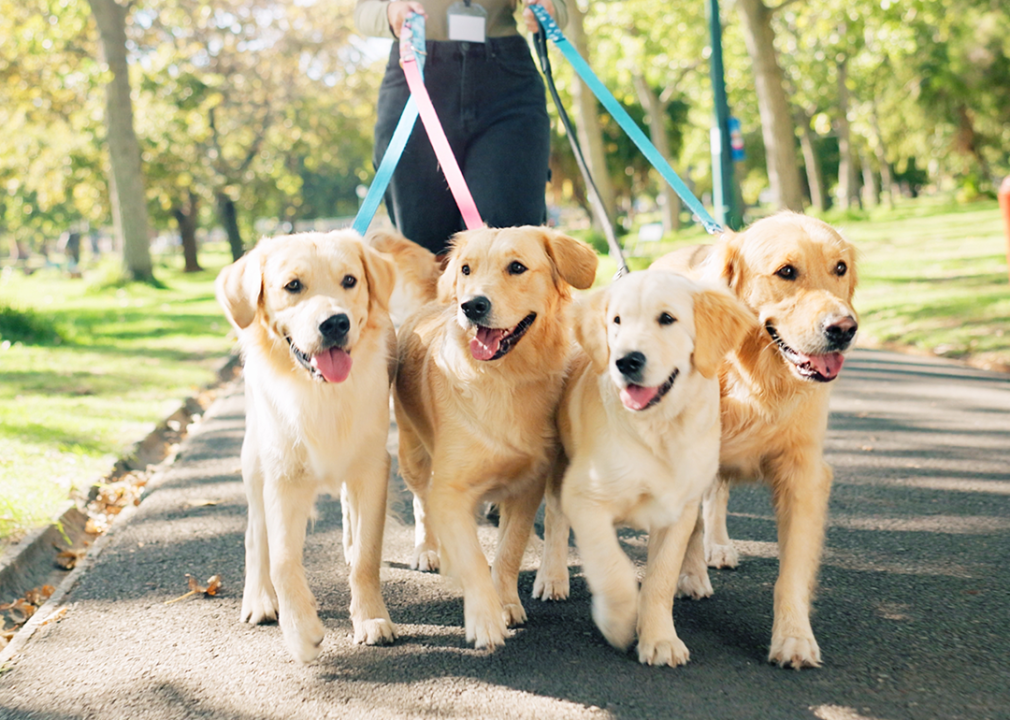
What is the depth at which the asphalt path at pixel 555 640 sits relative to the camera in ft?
9.07

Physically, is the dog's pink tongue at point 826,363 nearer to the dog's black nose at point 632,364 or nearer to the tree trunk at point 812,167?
the dog's black nose at point 632,364

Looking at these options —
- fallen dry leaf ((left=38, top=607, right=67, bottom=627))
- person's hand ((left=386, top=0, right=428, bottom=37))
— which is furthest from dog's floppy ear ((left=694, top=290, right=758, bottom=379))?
fallen dry leaf ((left=38, top=607, right=67, bottom=627))

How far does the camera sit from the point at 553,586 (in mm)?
3691

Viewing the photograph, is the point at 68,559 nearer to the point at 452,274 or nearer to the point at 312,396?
the point at 312,396

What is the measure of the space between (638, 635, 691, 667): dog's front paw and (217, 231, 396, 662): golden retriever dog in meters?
0.94

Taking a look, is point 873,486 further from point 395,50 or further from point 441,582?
point 395,50

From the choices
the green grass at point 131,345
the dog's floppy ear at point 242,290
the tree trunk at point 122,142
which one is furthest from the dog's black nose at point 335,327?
the tree trunk at point 122,142

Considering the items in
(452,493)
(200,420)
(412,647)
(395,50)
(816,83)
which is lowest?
(200,420)

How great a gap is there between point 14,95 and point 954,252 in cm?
2251

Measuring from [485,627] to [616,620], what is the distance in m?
0.47

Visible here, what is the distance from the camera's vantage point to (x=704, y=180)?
6831cm

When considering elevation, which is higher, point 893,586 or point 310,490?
point 310,490

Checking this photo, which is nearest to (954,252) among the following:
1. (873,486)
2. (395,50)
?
(873,486)

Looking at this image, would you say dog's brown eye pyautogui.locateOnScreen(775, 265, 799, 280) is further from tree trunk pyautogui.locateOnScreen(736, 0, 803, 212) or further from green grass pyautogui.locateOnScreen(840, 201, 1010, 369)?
tree trunk pyautogui.locateOnScreen(736, 0, 803, 212)
